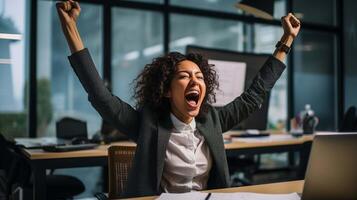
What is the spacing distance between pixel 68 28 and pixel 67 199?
161 cm

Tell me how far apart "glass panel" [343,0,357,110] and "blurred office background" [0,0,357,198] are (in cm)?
1

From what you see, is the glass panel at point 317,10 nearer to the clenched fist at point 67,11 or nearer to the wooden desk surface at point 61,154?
the wooden desk surface at point 61,154

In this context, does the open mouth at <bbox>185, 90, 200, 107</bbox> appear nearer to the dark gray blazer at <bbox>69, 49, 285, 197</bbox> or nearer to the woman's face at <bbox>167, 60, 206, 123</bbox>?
the woman's face at <bbox>167, 60, 206, 123</bbox>

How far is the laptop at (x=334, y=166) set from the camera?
0.91 metres

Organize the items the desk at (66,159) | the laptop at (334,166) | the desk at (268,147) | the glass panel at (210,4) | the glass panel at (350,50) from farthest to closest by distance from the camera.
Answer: the glass panel at (350,50) → the glass panel at (210,4) → the desk at (268,147) → the desk at (66,159) → the laptop at (334,166)

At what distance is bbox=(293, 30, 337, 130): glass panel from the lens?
5.11 meters

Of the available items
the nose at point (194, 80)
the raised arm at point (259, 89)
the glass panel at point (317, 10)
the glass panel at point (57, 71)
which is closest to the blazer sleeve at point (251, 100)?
the raised arm at point (259, 89)

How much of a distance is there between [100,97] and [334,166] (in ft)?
2.38

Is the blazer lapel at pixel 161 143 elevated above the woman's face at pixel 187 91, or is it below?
below

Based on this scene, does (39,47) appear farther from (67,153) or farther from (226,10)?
(226,10)

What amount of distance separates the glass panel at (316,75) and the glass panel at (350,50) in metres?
0.18

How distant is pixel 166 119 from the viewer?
1307 millimetres

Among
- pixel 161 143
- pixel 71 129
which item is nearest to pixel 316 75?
pixel 71 129

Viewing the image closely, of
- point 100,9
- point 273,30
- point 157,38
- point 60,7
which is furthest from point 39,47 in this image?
point 273,30
